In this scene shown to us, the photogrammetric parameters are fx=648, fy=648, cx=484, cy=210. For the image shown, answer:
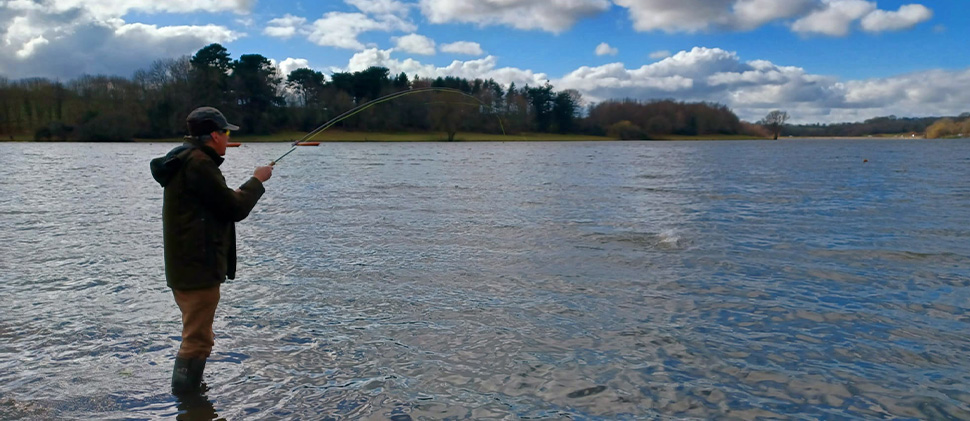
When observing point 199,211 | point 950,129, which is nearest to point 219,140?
point 199,211

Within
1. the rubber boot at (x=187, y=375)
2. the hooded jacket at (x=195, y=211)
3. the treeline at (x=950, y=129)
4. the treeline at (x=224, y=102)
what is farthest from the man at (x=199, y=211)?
the treeline at (x=950, y=129)

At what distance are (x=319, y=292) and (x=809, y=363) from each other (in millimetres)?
6362

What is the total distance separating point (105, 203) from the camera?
21.3 meters

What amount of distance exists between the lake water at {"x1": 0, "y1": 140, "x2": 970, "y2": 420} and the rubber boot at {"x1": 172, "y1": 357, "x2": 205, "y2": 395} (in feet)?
0.60

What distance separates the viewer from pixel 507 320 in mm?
8062

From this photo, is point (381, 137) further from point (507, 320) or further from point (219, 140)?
point (219, 140)

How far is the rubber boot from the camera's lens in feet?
18.0

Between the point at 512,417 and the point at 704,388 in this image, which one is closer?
the point at 512,417

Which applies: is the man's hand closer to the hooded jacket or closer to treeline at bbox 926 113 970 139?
the hooded jacket

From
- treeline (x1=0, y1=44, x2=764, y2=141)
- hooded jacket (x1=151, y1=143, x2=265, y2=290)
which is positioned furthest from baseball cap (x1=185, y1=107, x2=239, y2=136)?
treeline (x1=0, y1=44, x2=764, y2=141)

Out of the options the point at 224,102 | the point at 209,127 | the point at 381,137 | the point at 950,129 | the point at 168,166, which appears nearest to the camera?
the point at 168,166

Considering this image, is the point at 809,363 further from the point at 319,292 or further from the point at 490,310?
the point at 319,292

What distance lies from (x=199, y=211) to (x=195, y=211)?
28mm

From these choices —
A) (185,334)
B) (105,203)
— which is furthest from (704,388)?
(105,203)
